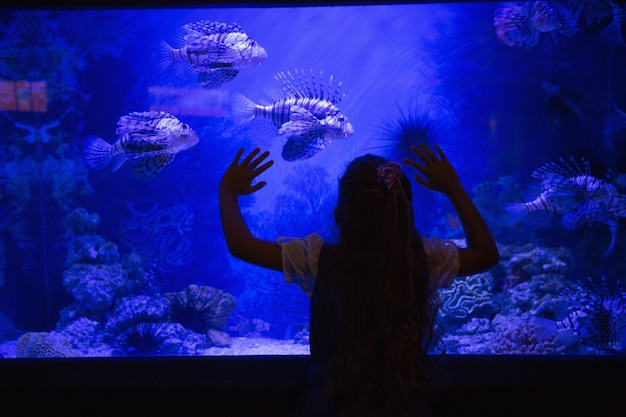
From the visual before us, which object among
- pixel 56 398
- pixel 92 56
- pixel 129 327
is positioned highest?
pixel 92 56

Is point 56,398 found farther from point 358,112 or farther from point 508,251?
point 508,251

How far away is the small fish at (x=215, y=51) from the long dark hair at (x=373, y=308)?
2.13 m

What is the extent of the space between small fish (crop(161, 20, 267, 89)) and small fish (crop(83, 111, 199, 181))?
411 mm

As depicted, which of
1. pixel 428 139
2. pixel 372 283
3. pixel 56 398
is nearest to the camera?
pixel 372 283

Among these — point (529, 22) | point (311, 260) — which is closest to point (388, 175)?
point (311, 260)

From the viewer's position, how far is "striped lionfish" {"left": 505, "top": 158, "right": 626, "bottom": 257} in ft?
11.3

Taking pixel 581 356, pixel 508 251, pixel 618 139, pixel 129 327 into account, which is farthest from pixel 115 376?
pixel 618 139

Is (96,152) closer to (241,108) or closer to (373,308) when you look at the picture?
(241,108)

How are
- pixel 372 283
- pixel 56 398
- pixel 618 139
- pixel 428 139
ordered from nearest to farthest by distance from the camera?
1. pixel 372 283
2. pixel 56 398
3. pixel 618 139
4. pixel 428 139

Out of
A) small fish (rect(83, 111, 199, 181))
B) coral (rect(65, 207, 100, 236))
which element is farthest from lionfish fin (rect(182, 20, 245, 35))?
coral (rect(65, 207, 100, 236))

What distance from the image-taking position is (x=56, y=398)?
2.60 m

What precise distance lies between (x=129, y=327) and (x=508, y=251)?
9.45 feet

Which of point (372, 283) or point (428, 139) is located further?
point (428, 139)

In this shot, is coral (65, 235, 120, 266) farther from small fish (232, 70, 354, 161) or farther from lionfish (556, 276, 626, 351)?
lionfish (556, 276, 626, 351)
